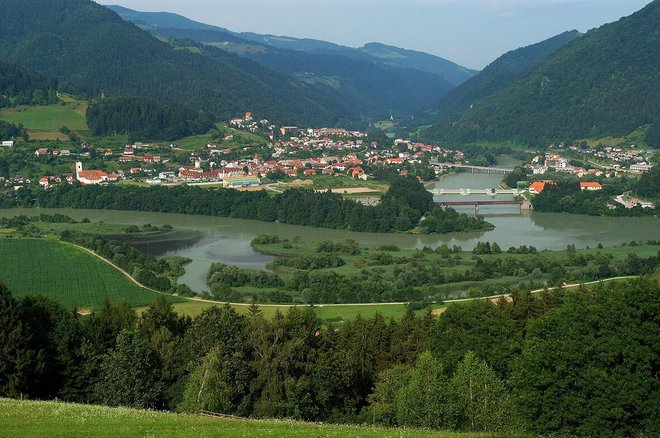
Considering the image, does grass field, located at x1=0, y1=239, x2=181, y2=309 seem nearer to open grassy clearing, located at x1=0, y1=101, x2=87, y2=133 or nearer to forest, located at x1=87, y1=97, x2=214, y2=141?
open grassy clearing, located at x1=0, y1=101, x2=87, y2=133

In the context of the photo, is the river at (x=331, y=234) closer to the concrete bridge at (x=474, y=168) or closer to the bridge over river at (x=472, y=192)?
the bridge over river at (x=472, y=192)

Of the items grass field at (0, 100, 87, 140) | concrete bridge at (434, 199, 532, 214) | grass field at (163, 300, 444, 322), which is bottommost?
grass field at (163, 300, 444, 322)

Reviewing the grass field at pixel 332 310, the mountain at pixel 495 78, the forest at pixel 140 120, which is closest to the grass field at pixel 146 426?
the grass field at pixel 332 310

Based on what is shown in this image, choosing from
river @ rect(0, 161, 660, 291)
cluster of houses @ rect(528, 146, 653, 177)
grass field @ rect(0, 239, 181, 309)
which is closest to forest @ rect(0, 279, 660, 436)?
grass field @ rect(0, 239, 181, 309)

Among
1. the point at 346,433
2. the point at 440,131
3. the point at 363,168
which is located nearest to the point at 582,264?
the point at 346,433

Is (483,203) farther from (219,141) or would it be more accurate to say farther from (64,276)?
(219,141)

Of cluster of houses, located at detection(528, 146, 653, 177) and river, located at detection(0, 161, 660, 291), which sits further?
cluster of houses, located at detection(528, 146, 653, 177)
